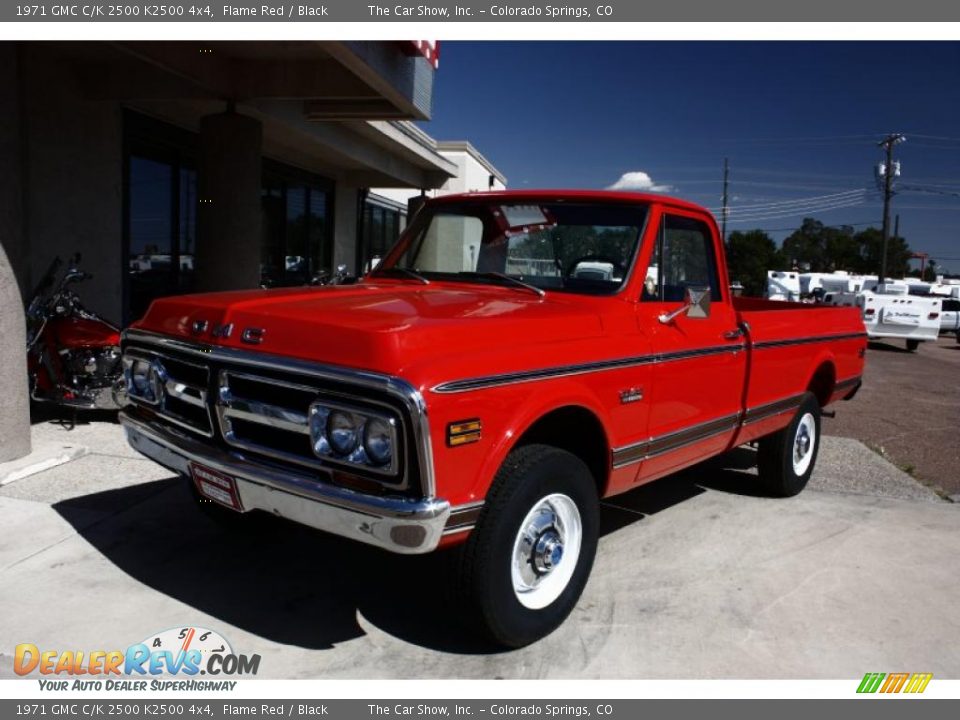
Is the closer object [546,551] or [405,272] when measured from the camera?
[546,551]

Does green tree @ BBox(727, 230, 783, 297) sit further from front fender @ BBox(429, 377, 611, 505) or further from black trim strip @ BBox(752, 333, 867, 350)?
front fender @ BBox(429, 377, 611, 505)

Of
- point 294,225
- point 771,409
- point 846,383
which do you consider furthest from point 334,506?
point 294,225

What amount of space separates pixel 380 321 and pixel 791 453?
3.78 meters

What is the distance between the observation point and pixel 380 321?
114 inches

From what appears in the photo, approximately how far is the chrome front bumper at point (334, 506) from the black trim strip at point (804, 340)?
2.94 meters

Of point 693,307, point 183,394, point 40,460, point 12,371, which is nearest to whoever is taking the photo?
point 183,394

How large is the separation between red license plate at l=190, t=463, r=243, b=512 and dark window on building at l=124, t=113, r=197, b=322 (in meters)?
6.65

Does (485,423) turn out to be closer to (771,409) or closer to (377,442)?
(377,442)

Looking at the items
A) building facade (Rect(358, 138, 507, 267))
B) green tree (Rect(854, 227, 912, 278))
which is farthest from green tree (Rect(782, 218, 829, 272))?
building facade (Rect(358, 138, 507, 267))

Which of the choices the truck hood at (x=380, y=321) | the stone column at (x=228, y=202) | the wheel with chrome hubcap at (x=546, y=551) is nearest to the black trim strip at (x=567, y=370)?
the truck hood at (x=380, y=321)

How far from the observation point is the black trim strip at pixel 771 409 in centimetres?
489

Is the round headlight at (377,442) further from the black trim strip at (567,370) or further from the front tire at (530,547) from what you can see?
the front tire at (530,547)

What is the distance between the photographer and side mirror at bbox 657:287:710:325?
4020 millimetres

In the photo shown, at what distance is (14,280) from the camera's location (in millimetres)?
5156
